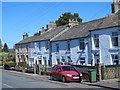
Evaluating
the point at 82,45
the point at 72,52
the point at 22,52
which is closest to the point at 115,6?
the point at 82,45

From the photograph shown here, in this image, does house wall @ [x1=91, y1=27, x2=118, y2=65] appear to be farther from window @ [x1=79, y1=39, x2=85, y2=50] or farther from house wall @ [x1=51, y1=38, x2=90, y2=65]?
window @ [x1=79, y1=39, x2=85, y2=50]

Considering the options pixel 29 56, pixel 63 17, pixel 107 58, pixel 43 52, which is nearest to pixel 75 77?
pixel 107 58

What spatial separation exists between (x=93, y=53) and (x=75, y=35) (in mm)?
6325

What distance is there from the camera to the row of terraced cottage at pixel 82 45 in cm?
3269

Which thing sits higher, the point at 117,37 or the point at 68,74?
the point at 117,37

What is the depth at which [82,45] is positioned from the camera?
39281mm

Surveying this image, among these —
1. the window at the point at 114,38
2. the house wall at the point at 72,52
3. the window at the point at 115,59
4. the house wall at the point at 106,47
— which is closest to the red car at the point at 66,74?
the window at the point at 115,59

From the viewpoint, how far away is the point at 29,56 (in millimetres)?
59438

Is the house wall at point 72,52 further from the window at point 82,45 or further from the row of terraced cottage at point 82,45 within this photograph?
the window at point 82,45

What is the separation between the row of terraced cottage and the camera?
32688 mm

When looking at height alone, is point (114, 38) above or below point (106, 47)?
above

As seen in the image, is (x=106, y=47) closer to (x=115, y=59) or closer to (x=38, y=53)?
(x=115, y=59)

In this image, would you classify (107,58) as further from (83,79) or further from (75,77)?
(75,77)

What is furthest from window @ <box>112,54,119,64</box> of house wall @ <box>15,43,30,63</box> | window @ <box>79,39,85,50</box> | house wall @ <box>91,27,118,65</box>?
house wall @ <box>15,43,30,63</box>
